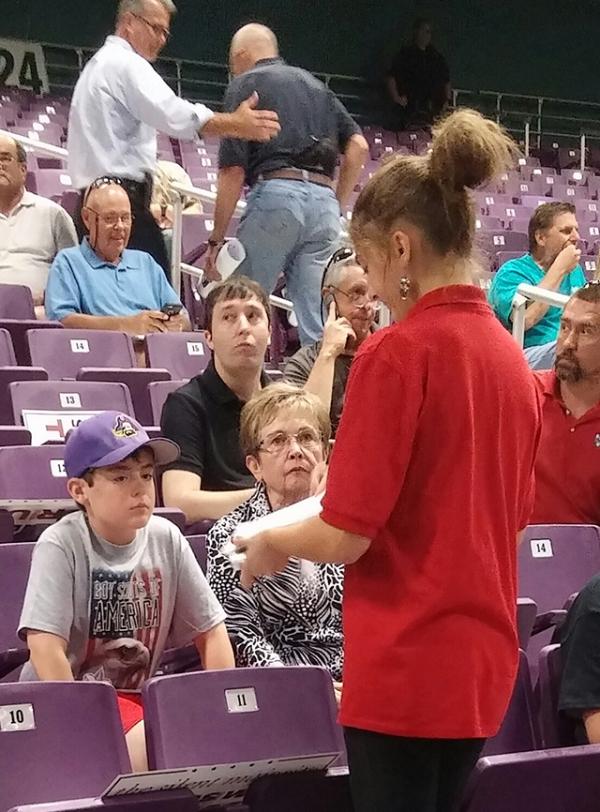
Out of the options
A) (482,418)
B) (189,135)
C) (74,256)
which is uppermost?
(189,135)

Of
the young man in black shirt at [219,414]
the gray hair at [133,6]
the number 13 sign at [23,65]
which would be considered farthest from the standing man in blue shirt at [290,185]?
the number 13 sign at [23,65]

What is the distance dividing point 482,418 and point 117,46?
138 inches

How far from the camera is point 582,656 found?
2227 millimetres

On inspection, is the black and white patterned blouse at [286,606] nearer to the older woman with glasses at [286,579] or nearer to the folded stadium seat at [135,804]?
the older woman with glasses at [286,579]

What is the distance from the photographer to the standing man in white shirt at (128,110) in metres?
4.62

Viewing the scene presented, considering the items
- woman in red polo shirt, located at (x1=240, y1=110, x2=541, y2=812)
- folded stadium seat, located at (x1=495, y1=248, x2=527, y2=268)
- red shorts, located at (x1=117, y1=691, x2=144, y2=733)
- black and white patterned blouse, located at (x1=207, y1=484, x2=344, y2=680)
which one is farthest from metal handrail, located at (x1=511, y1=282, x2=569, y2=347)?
woman in red polo shirt, located at (x1=240, y1=110, x2=541, y2=812)

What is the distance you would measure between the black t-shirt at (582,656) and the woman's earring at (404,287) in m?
0.81

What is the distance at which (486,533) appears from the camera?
5.20ft

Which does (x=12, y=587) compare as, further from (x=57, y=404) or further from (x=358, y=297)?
(x=358, y=297)

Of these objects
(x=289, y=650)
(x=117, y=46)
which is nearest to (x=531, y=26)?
(x=117, y=46)

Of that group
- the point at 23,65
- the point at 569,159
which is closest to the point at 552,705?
the point at 23,65

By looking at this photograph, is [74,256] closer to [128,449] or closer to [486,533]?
[128,449]

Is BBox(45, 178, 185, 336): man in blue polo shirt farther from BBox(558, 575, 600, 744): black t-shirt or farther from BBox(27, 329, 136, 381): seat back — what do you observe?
BBox(558, 575, 600, 744): black t-shirt

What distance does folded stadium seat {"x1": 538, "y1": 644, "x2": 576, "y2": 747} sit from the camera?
236cm
